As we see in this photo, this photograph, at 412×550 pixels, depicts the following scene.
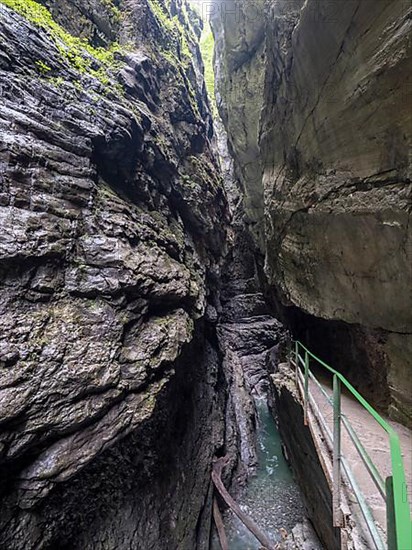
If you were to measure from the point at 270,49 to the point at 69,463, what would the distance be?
8481 millimetres

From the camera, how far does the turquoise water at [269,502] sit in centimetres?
692

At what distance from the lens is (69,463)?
161 inches

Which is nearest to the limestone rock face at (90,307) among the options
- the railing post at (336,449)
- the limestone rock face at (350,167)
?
the railing post at (336,449)

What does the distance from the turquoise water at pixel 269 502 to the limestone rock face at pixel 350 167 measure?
12.2 feet

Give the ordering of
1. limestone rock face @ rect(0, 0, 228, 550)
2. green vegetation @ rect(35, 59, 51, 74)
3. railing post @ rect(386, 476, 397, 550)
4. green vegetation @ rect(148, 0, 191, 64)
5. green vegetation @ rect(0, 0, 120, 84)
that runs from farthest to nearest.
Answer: green vegetation @ rect(148, 0, 191, 64), green vegetation @ rect(0, 0, 120, 84), green vegetation @ rect(35, 59, 51, 74), limestone rock face @ rect(0, 0, 228, 550), railing post @ rect(386, 476, 397, 550)

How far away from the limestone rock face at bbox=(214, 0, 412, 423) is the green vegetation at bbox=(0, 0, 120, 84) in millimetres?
4151

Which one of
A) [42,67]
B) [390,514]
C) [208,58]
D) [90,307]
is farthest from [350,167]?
[208,58]

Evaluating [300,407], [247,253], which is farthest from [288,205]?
[247,253]

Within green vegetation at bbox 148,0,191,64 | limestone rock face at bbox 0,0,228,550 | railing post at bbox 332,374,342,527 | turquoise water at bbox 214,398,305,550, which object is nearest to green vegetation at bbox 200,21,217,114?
green vegetation at bbox 148,0,191,64

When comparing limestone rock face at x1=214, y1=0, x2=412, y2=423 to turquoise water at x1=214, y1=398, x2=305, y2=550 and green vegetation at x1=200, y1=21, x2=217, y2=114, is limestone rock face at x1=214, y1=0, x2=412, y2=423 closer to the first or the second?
turquoise water at x1=214, y1=398, x2=305, y2=550

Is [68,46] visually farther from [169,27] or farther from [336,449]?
[336,449]

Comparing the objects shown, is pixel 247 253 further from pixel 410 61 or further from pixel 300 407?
pixel 410 61

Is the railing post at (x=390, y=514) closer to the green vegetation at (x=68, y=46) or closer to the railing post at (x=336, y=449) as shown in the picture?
the railing post at (x=336, y=449)

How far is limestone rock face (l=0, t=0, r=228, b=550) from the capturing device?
4.11 m
